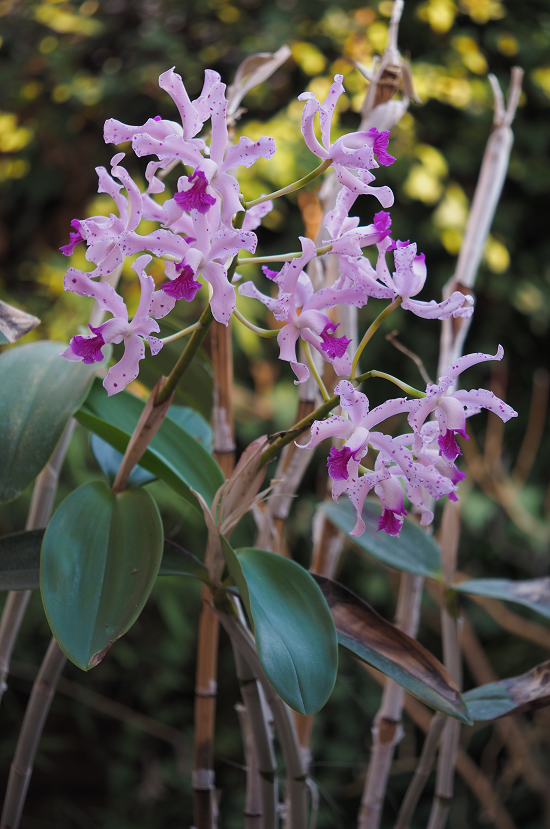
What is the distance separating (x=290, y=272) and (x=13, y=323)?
0.16 metres

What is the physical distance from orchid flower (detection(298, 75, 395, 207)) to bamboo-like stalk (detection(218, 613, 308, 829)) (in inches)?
8.7

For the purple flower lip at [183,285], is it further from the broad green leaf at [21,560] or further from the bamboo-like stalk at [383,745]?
the bamboo-like stalk at [383,745]

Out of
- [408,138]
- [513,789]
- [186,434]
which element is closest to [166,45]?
[408,138]

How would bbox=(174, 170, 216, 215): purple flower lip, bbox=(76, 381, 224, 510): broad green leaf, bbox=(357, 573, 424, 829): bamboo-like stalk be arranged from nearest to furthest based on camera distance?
bbox=(174, 170, 216, 215): purple flower lip, bbox=(76, 381, 224, 510): broad green leaf, bbox=(357, 573, 424, 829): bamboo-like stalk

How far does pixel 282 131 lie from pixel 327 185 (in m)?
0.75

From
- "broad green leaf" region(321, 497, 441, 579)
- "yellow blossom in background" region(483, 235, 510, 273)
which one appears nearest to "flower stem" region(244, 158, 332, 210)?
"broad green leaf" region(321, 497, 441, 579)

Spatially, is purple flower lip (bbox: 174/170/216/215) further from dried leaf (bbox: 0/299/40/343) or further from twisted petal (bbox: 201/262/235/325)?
dried leaf (bbox: 0/299/40/343)

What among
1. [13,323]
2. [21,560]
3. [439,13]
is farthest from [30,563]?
[439,13]

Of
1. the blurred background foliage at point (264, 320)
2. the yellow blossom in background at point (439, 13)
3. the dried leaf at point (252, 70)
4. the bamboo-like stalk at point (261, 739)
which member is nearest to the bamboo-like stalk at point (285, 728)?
the bamboo-like stalk at point (261, 739)

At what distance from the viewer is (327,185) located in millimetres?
465

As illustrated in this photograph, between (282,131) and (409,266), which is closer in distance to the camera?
(409,266)

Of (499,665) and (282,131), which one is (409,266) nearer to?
(282,131)

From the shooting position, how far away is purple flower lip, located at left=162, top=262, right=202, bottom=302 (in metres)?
0.27

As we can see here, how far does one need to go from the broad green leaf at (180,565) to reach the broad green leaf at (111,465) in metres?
0.05
